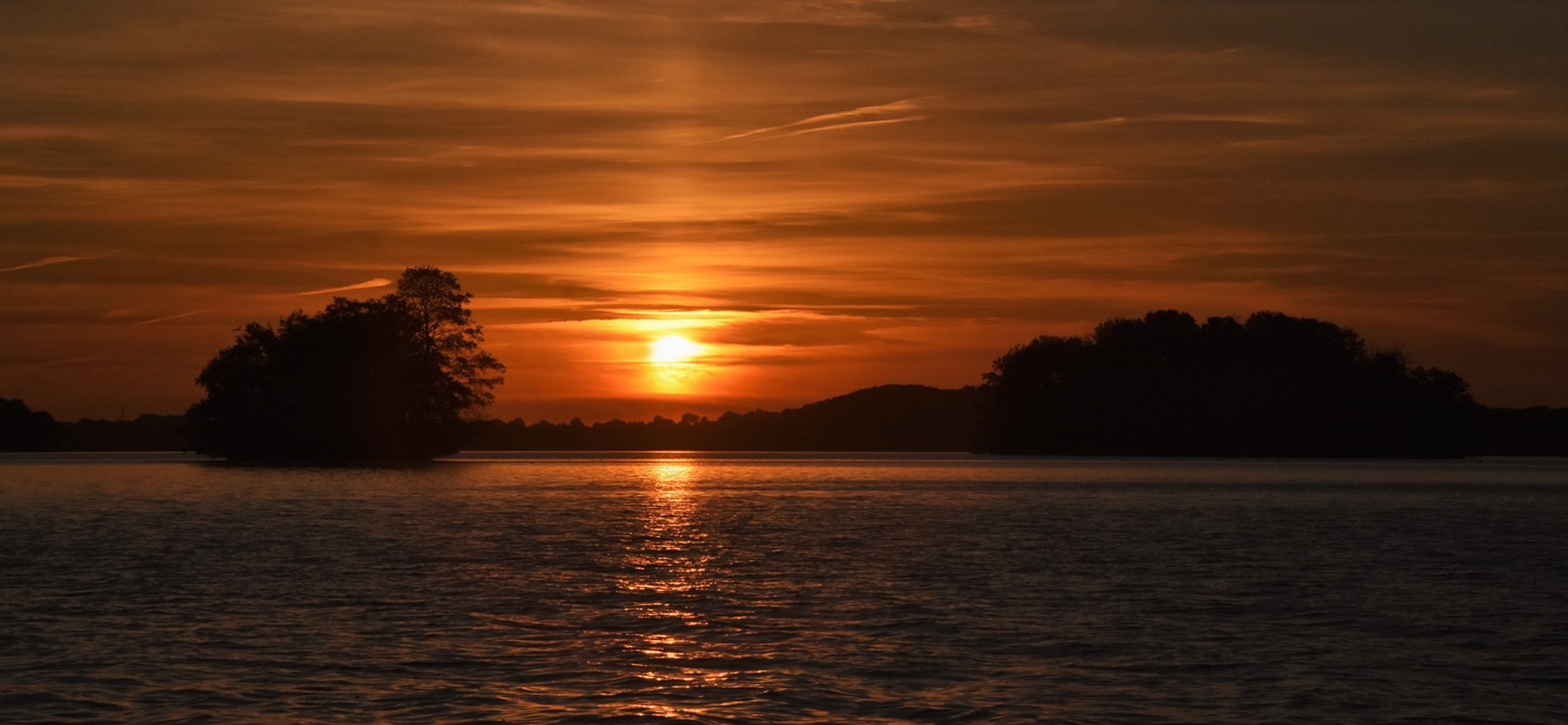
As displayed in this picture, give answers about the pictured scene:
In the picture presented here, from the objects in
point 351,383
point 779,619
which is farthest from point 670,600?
point 351,383

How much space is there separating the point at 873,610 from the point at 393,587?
535 inches

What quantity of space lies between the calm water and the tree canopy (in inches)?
3254

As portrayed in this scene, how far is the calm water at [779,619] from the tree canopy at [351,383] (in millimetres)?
82659

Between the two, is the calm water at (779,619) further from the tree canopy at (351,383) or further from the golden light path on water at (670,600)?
the tree canopy at (351,383)

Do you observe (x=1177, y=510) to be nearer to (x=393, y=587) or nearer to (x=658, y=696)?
(x=393, y=587)

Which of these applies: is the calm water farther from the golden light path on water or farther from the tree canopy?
the tree canopy

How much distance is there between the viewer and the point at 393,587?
139 ft

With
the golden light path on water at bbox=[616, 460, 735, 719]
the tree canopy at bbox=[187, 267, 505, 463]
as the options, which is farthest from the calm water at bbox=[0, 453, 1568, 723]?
the tree canopy at bbox=[187, 267, 505, 463]

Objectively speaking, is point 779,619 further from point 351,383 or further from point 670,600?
point 351,383

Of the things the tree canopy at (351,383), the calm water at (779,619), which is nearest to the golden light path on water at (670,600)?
the calm water at (779,619)

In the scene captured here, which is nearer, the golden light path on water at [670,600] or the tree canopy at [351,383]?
the golden light path on water at [670,600]

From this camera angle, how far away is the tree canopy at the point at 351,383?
162375 mm

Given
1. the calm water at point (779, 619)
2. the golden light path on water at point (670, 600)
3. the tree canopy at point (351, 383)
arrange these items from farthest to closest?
the tree canopy at point (351, 383)
the golden light path on water at point (670, 600)
the calm water at point (779, 619)

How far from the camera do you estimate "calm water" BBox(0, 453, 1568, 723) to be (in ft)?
81.1
